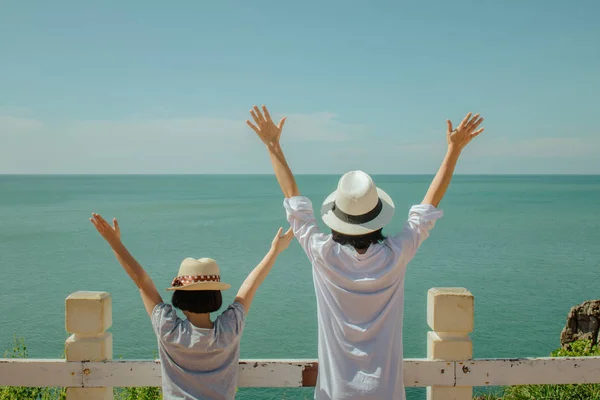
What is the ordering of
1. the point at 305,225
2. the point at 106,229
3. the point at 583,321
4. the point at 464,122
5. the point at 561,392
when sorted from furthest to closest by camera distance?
the point at 583,321, the point at 561,392, the point at 464,122, the point at 106,229, the point at 305,225

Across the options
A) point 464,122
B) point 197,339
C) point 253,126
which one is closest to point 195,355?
point 197,339

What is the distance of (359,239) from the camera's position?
251cm

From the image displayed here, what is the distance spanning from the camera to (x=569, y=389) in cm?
631

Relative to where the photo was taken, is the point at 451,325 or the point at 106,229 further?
the point at 451,325

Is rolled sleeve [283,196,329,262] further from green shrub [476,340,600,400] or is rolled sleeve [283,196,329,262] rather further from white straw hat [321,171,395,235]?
green shrub [476,340,600,400]

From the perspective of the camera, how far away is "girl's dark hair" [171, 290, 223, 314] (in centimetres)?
248

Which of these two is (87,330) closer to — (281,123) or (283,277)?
(281,123)

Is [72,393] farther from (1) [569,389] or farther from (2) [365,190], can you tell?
(1) [569,389]

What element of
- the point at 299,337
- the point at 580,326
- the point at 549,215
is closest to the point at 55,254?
the point at 299,337

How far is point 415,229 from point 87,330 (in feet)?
6.22

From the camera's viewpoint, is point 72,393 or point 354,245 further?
point 72,393

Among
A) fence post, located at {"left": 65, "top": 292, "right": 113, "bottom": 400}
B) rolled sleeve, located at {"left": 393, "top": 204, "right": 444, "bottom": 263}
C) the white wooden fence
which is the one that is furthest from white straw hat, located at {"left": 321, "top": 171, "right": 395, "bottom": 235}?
fence post, located at {"left": 65, "top": 292, "right": 113, "bottom": 400}

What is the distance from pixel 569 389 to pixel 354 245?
5007mm

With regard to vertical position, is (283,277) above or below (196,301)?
below
